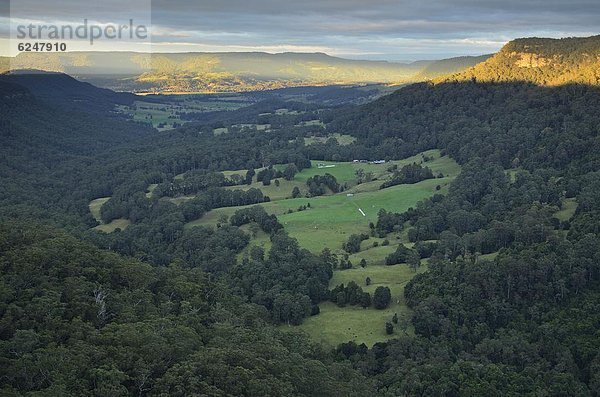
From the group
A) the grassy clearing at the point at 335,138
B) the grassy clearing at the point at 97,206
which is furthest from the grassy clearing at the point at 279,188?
the grassy clearing at the point at 335,138

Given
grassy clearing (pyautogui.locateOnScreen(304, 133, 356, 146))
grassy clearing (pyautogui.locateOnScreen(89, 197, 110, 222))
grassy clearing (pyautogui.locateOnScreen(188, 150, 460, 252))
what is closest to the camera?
grassy clearing (pyautogui.locateOnScreen(188, 150, 460, 252))

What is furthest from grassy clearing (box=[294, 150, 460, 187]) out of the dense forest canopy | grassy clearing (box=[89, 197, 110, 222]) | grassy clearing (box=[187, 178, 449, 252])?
grassy clearing (box=[89, 197, 110, 222])

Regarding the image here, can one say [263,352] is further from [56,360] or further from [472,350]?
[472,350]

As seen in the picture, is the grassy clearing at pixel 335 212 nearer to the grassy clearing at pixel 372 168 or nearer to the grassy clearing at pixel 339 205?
the grassy clearing at pixel 339 205

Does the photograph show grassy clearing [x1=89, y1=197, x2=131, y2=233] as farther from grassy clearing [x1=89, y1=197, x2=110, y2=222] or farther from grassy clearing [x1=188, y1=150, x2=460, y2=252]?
grassy clearing [x1=188, y1=150, x2=460, y2=252]

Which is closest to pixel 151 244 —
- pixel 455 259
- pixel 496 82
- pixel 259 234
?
pixel 259 234

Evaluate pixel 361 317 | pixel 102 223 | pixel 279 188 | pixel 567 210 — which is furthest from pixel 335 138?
pixel 361 317

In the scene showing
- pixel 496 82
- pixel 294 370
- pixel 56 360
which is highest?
pixel 496 82
